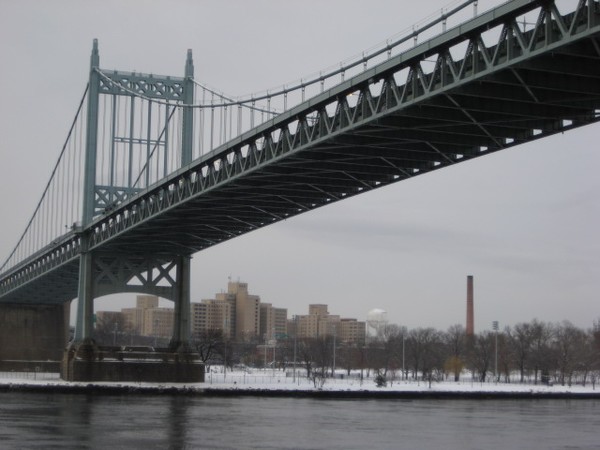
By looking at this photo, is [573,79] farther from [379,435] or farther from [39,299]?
[39,299]

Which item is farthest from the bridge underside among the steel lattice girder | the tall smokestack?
the tall smokestack

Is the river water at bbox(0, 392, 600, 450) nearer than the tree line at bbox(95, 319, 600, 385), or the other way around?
the river water at bbox(0, 392, 600, 450)

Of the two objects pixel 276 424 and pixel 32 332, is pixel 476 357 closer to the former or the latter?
pixel 32 332

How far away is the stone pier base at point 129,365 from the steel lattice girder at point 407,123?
471 inches

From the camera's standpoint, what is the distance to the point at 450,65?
113 feet

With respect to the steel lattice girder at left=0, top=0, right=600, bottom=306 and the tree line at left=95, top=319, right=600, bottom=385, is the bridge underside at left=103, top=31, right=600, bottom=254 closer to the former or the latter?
the steel lattice girder at left=0, top=0, right=600, bottom=306

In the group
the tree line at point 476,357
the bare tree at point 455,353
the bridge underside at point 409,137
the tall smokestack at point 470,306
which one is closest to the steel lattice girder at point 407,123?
the bridge underside at point 409,137

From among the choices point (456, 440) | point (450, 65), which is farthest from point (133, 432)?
point (450, 65)

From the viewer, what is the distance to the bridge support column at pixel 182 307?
79.6m

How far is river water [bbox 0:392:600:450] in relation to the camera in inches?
1404

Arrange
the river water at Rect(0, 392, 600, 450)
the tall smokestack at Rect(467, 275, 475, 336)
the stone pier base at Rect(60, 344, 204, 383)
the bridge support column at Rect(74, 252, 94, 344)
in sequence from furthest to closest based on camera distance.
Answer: the tall smokestack at Rect(467, 275, 475, 336)
the bridge support column at Rect(74, 252, 94, 344)
the stone pier base at Rect(60, 344, 204, 383)
the river water at Rect(0, 392, 600, 450)

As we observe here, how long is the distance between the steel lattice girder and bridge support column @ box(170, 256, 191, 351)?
36.3 feet

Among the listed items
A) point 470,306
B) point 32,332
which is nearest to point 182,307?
point 32,332

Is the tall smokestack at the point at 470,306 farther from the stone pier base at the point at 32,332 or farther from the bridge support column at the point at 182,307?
the bridge support column at the point at 182,307
